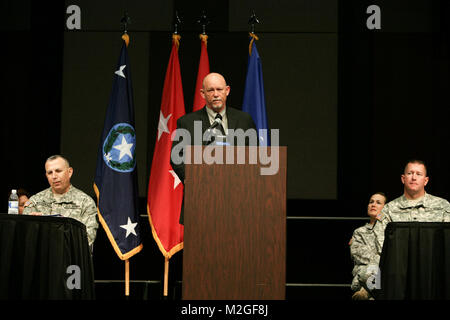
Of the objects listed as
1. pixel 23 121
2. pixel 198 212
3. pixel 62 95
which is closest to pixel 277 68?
pixel 62 95

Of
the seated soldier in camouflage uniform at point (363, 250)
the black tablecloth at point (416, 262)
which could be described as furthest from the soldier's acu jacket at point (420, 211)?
the black tablecloth at point (416, 262)

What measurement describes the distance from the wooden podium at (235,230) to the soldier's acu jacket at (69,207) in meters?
1.73

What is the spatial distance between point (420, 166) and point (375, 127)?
202 cm

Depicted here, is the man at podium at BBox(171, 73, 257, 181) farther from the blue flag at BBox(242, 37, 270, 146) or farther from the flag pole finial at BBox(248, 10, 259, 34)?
the flag pole finial at BBox(248, 10, 259, 34)

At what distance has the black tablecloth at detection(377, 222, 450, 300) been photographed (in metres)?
3.48

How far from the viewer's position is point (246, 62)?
6406 millimetres

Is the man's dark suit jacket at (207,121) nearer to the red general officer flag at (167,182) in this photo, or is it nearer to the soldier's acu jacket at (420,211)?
the soldier's acu jacket at (420,211)

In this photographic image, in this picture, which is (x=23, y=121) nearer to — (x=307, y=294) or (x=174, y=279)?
(x=174, y=279)

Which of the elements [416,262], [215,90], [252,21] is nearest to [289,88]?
[252,21]

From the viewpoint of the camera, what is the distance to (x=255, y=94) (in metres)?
5.78

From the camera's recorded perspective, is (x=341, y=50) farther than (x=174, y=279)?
Yes

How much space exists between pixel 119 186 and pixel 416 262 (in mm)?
2929

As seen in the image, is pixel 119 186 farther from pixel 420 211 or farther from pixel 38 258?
pixel 420 211
